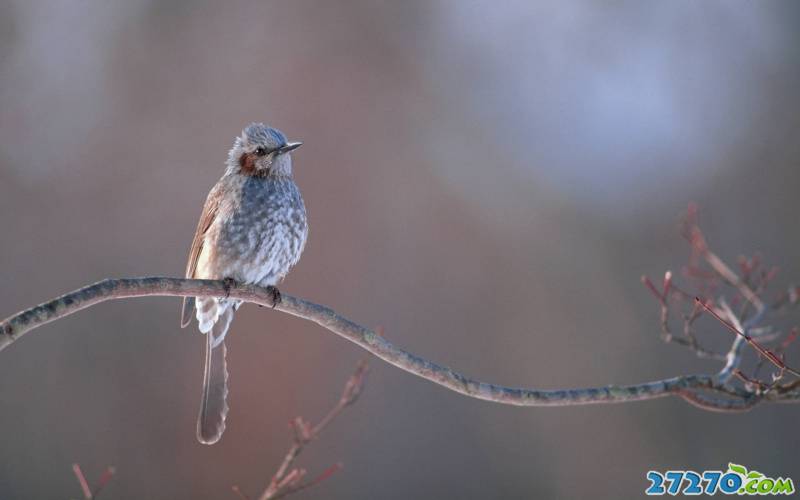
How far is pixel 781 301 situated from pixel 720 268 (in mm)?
310

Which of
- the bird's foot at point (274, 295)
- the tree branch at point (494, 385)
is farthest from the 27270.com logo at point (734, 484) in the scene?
the bird's foot at point (274, 295)

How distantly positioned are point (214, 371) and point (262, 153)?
1.20 metres

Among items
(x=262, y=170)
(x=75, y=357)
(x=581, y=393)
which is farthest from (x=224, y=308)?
(x=75, y=357)

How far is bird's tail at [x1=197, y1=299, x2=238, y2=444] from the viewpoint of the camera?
381 centimetres

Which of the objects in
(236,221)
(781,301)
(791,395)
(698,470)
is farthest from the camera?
(698,470)

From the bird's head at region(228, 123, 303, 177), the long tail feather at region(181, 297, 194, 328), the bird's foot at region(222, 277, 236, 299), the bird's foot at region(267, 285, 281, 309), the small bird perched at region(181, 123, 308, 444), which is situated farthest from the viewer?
the long tail feather at region(181, 297, 194, 328)

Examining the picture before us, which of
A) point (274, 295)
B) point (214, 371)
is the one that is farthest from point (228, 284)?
point (214, 371)

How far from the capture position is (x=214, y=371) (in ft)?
14.0

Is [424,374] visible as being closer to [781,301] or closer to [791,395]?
[791,395]

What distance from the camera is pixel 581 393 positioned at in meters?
2.96

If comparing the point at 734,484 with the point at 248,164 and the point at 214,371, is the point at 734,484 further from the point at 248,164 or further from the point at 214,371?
the point at 248,164

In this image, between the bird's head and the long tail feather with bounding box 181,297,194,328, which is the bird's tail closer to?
the long tail feather with bounding box 181,297,194,328

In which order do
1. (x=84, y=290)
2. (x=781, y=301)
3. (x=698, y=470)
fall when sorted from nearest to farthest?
1. (x=84, y=290)
2. (x=781, y=301)
3. (x=698, y=470)

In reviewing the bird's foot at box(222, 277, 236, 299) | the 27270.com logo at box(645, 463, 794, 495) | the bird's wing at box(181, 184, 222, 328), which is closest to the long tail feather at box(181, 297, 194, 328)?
the bird's wing at box(181, 184, 222, 328)
